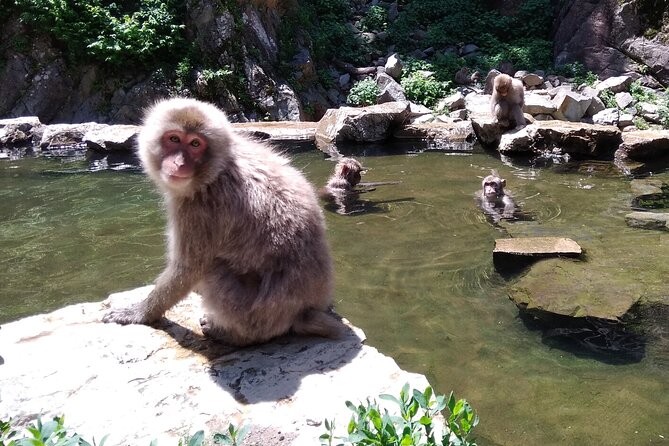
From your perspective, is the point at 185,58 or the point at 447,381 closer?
the point at 447,381

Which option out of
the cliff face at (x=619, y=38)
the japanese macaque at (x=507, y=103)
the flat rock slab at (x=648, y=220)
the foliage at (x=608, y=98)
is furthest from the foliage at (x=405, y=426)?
the cliff face at (x=619, y=38)

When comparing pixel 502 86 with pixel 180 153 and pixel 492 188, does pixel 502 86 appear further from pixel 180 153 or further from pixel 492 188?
pixel 180 153

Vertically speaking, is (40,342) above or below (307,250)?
below

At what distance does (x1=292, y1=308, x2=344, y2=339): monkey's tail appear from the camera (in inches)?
116

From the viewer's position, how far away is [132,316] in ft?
10.2

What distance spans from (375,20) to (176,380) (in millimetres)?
17572

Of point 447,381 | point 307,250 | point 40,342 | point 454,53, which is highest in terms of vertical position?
point 454,53

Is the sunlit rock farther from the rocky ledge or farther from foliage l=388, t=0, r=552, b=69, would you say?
foliage l=388, t=0, r=552, b=69

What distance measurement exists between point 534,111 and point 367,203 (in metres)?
6.29

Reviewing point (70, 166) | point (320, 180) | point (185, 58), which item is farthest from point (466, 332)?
point (185, 58)

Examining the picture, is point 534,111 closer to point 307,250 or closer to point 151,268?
point 151,268

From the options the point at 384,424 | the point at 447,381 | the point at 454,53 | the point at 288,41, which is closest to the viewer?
the point at 384,424

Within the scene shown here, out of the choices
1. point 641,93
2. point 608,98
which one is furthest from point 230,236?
point 641,93

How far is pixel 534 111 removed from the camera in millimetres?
12000
